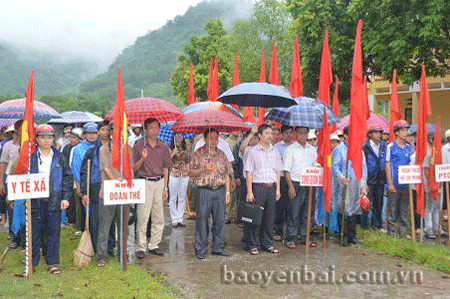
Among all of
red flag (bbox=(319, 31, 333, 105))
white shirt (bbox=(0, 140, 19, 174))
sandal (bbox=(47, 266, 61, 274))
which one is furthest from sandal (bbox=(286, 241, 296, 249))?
white shirt (bbox=(0, 140, 19, 174))

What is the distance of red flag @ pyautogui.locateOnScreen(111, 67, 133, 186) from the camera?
247 inches

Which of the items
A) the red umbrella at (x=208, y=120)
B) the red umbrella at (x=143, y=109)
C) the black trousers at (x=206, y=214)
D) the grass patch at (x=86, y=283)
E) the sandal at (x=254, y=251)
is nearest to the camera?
the grass patch at (x=86, y=283)

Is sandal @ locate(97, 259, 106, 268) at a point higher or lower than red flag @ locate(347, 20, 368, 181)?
lower

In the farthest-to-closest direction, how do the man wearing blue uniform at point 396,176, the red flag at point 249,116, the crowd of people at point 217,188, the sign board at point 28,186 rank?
1. the red flag at point 249,116
2. the man wearing blue uniform at point 396,176
3. the crowd of people at point 217,188
4. the sign board at point 28,186

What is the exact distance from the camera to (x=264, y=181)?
7.57m

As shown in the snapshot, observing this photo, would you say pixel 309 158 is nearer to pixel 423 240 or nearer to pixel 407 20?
pixel 423 240

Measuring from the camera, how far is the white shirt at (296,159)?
7.96 meters

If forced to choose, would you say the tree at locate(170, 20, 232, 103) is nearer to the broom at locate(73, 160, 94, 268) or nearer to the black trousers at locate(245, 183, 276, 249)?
the black trousers at locate(245, 183, 276, 249)

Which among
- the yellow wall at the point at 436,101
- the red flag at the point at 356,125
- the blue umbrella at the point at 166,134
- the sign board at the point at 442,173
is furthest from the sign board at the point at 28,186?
the yellow wall at the point at 436,101

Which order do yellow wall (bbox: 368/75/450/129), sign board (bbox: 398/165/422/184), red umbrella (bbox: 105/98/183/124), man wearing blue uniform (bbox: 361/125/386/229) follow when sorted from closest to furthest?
1. red umbrella (bbox: 105/98/183/124)
2. sign board (bbox: 398/165/422/184)
3. man wearing blue uniform (bbox: 361/125/386/229)
4. yellow wall (bbox: 368/75/450/129)

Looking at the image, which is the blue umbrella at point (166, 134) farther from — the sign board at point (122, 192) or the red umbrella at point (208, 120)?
the sign board at point (122, 192)

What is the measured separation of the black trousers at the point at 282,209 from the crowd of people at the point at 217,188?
0.02 metres

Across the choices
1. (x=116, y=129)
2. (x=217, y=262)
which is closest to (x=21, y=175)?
(x=116, y=129)

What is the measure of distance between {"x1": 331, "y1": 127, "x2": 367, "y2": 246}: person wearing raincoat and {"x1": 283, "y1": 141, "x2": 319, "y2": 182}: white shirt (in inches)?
21.9
